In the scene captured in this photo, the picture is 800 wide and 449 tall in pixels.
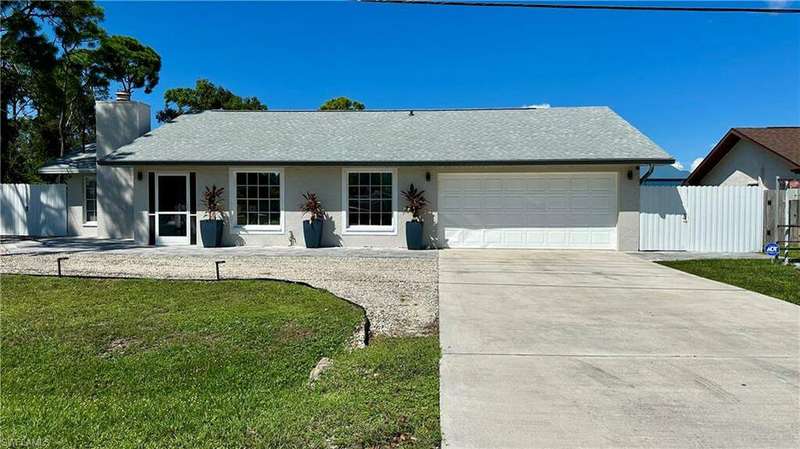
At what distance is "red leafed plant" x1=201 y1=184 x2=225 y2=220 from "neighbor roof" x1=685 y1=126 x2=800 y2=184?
1849cm

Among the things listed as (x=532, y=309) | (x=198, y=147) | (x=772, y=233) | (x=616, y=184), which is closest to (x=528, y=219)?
(x=616, y=184)

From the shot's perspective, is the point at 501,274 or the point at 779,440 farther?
the point at 501,274

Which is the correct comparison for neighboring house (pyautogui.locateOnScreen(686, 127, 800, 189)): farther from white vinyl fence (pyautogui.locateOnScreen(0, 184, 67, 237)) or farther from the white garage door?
white vinyl fence (pyautogui.locateOnScreen(0, 184, 67, 237))

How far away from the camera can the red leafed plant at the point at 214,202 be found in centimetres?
1430

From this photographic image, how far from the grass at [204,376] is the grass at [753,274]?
21.0 ft

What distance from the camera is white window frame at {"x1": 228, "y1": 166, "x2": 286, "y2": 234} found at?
14453 mm

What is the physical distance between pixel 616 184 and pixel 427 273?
7009 mm

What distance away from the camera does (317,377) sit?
13.9 feet

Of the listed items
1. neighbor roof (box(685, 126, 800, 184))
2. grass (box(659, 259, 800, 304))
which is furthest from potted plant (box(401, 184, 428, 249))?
neighbor roof (box(685, 126, 800, 184))

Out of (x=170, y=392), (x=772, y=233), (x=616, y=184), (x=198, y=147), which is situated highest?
(x=198, y=147)

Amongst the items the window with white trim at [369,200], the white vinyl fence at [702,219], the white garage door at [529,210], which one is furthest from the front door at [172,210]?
the white vinyl fence at [702,219]

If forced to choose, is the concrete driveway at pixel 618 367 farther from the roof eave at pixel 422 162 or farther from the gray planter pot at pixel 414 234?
the gray planter pot at pixel 414 234

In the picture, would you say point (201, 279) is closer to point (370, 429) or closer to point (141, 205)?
point (370, 429)

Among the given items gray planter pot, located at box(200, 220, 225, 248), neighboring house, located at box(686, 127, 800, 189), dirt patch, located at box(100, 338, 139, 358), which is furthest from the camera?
neighboring house, located at box(686, 127, 800, 189)
